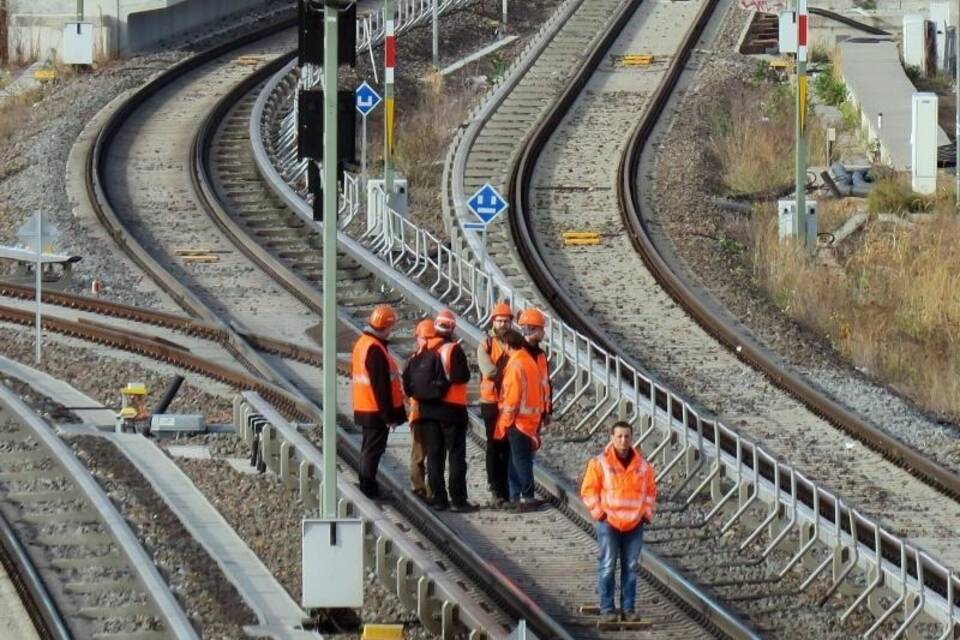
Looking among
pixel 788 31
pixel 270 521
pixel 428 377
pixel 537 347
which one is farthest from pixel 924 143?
pixel 270 521

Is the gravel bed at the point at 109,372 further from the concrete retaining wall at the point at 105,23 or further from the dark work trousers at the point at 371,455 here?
the concrete retaining wall at the point at 105,23

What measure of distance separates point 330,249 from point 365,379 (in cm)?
311

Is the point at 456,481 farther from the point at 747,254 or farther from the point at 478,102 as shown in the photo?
the point at 478,102

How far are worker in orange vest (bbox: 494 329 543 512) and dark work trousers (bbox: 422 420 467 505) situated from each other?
0.37 metres

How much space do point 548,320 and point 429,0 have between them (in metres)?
29.3

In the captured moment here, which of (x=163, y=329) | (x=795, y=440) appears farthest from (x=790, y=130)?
(x=795, y=440)

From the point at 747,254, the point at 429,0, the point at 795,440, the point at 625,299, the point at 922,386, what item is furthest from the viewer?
the point at 429,0

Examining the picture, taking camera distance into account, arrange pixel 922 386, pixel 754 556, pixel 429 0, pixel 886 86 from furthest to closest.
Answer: pixel 429 0
pixel 886 86
pixel 922 386
pixel 754 556

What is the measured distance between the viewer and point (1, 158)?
40094 mm

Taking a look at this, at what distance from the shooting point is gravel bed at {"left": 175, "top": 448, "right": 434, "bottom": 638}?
53.8ft

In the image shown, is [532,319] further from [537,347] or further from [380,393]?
[380,393]

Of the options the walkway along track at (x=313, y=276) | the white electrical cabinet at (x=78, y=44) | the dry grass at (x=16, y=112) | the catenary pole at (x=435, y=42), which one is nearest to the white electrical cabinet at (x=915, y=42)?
the catenary pole at (x=435, y=42)

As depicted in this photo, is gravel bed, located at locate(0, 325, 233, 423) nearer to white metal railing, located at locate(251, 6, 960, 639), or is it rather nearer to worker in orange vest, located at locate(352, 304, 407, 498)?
white metal railing, located at locate(251, 6, 960, 639)

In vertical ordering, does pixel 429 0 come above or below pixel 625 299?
above
